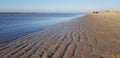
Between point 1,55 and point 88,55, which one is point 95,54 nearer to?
point 88,55

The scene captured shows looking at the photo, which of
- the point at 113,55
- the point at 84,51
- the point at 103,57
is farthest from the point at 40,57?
the point at 113,55

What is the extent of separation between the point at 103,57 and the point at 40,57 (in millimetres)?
2424

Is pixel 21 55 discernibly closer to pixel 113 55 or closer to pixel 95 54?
pixel 95 54

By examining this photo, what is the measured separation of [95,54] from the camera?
21.6 feet

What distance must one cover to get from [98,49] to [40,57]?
8.97ft

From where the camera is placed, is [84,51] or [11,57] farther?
[84,51]

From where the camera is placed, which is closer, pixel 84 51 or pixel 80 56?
pixel 80 56

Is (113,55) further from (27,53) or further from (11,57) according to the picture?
(11,57)

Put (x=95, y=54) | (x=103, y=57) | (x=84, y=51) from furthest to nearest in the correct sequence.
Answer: (x=84, y=51), (x=95, y=54), (x=103, y=57)

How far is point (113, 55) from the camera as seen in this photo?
6375 millimetres

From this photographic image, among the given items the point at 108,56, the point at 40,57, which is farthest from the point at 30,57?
the point at 108,56

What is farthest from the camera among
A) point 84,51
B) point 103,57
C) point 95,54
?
point 84,51

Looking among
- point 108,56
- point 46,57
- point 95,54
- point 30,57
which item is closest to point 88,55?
point 95,54

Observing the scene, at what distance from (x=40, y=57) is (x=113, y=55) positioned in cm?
287
